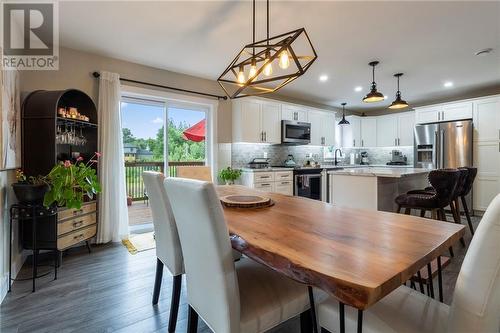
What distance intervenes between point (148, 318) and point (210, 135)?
10.1ft

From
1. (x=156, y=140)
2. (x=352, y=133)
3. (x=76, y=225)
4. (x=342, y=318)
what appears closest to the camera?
(x=342, y=318)

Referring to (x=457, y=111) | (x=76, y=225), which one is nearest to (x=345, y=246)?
(x=76, y=225)

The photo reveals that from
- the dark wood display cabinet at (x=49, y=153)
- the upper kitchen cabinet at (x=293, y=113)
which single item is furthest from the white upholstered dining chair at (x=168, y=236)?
the upper kitchen cabinet at (x=293, y=113)

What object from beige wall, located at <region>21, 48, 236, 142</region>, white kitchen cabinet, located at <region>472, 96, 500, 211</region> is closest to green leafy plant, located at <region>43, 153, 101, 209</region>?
beige wall, located at <region>21, 48, 236, 142</region>

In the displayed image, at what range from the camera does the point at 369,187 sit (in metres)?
3.36

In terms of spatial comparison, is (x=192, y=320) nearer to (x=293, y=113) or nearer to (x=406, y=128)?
(x=293, y=113)

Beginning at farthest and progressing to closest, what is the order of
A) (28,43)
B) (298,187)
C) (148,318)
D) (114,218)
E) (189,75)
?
(298,187), (189,75), (114,218), (28,43), (148,318)

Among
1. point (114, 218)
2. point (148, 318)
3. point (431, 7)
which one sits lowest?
point (148, 318)

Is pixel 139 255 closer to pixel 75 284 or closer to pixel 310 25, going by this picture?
pixel 75 284

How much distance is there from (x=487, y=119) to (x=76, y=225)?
6.70 m

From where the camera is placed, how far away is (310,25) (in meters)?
2.60

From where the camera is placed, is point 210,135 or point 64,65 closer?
point 64,65

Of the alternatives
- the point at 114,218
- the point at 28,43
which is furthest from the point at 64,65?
the point at 114,218

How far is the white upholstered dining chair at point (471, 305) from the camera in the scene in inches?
30.3
